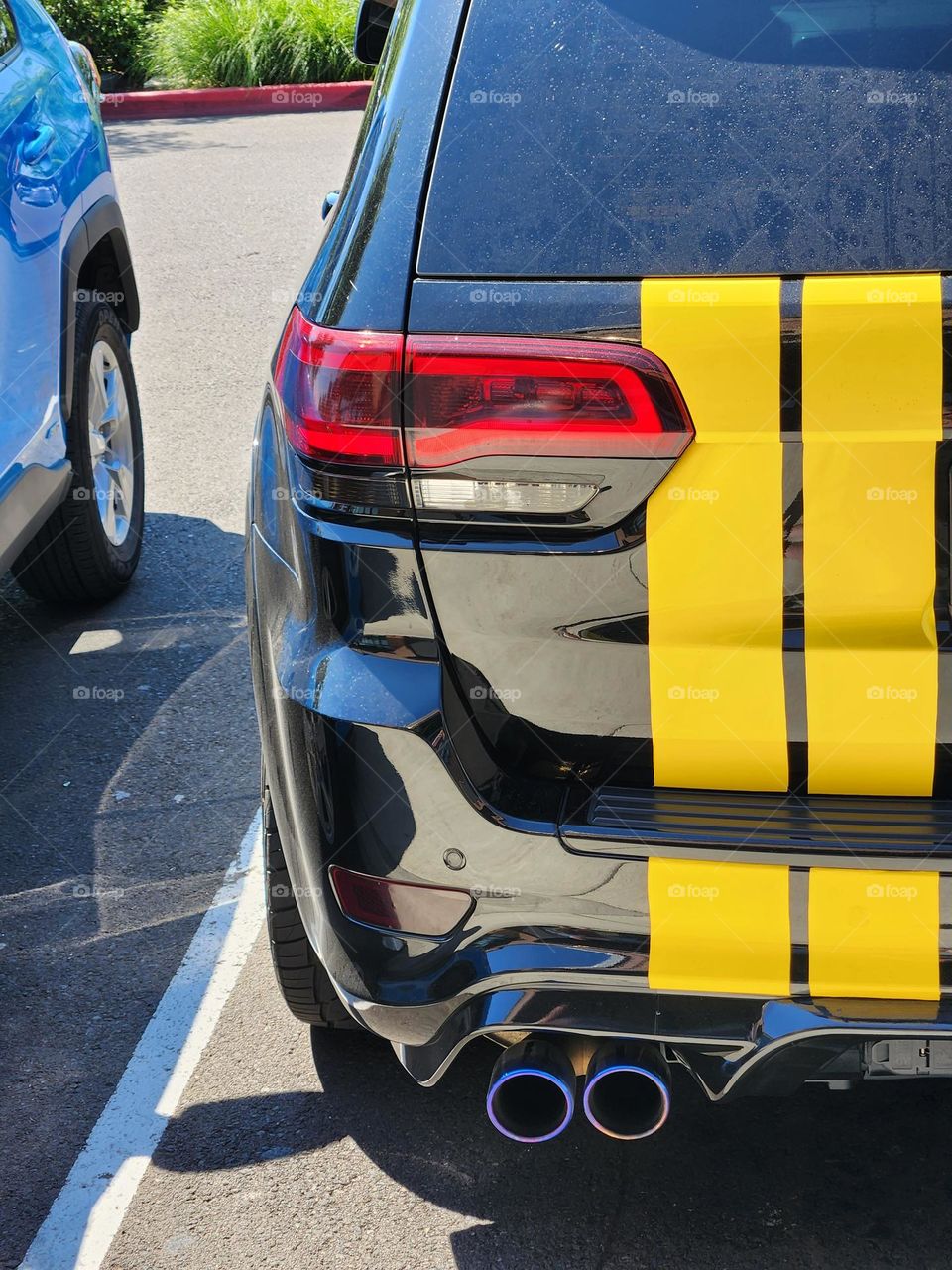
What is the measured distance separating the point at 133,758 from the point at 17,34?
217 centimetres

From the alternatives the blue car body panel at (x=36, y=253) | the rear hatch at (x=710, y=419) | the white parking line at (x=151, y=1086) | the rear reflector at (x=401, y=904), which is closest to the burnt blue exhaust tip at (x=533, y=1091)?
the rear reflector at (x=401, y=904)

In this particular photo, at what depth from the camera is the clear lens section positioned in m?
1.91

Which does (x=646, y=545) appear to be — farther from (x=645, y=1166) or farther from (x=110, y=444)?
(x=110, y=444)

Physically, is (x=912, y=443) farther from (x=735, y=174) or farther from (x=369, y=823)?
(x=369, y=823)

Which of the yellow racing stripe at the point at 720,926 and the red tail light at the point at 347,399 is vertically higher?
the red tail light at the point at 347,399

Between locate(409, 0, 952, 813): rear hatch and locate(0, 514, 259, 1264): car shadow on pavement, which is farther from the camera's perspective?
locate(0, 514, 259, 1264): car shadow on pavement

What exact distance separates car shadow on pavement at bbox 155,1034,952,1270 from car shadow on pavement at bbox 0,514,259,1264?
0.28 meters

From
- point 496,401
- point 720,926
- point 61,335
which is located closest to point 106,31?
point 61,335

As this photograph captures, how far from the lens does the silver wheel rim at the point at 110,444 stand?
4504 millimetres

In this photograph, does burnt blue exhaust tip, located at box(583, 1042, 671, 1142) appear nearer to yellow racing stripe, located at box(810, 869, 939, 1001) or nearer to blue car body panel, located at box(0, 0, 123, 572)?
yellow racing stripe, located at box(810, 869, 939, 1001)

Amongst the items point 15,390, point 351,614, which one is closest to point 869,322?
point 351,614

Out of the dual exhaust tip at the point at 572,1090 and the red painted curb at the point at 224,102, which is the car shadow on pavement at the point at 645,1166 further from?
the red painted curb at the point at 224,102

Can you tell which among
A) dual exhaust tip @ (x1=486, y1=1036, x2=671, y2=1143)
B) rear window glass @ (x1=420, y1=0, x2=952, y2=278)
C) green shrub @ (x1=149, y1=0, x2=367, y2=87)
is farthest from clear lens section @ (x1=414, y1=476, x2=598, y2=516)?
green shrub @ (x1=149, y1=0, x2=367, y2=87)

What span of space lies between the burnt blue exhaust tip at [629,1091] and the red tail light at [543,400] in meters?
0.84
